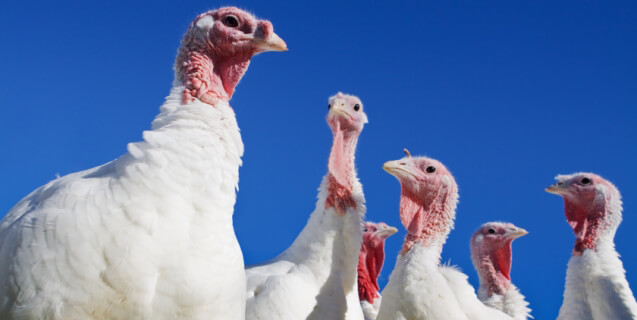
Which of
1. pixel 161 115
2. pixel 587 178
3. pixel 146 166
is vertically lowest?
pixel 146 166

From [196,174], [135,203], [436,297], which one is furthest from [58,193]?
[436,297]

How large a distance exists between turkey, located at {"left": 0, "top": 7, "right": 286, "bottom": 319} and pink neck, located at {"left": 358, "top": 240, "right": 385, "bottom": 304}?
456 centimetres

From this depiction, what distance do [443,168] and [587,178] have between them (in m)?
2.78

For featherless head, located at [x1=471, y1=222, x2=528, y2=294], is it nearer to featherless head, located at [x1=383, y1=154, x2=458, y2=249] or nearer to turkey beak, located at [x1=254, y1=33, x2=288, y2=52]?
featherless head, located at [x1=383, y1=154, x2=458, y2=249]

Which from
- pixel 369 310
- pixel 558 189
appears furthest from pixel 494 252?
pixel 369 310

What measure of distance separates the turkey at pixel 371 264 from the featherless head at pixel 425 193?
1610 mm

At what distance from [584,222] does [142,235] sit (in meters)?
6.42

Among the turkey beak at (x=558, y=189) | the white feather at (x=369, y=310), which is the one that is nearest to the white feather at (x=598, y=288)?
the turkey beak at (x=558, y=189)

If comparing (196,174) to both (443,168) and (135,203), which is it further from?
(443,168)

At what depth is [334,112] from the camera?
6.22 m

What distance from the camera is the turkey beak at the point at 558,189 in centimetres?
805

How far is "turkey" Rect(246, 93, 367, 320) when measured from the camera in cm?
457

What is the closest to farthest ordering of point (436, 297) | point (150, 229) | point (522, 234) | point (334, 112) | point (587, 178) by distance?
point (150, 229)
point (436, 297)
point (334, 112)
point (587, 178)
point (522, 234)

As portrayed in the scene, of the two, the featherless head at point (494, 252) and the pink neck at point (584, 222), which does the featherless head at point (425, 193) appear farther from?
the featherless head at point (494, 252)
